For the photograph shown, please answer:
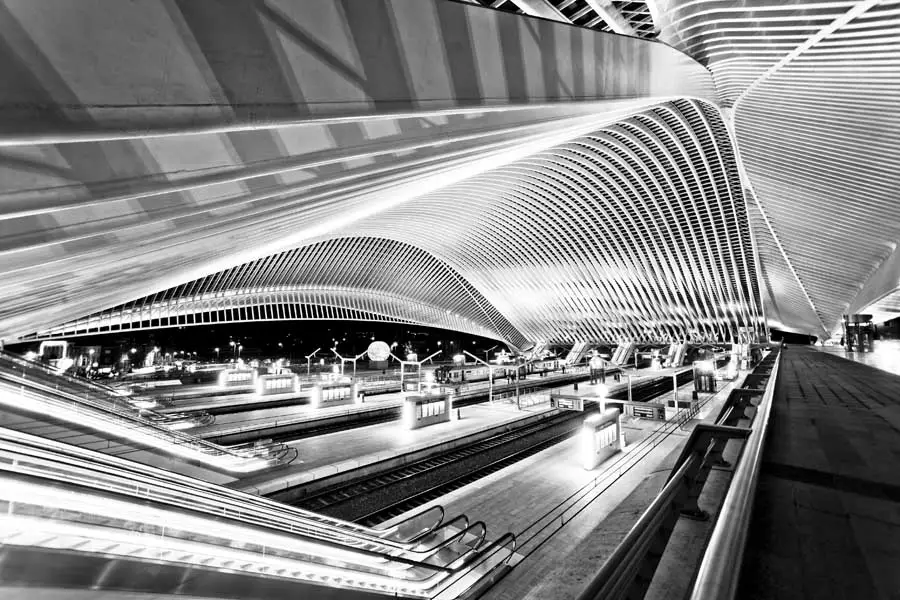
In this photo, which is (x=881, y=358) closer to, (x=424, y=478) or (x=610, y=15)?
(x=610, y=15)

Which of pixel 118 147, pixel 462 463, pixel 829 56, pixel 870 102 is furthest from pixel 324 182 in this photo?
pixel 870 102

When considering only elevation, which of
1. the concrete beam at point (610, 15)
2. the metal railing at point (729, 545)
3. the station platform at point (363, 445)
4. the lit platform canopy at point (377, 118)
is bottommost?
the station platform at point (363, 445)

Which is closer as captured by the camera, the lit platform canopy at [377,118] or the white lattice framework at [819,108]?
the lit platform canopy at [377,118]

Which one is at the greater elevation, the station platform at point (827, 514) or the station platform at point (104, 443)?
the station platform at point (827, 514)

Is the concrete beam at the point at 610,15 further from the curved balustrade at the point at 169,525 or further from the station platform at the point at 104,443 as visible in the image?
the station platform at the point at 104,443

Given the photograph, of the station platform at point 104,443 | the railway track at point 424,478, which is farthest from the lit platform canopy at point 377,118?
the railway track at point 424,478

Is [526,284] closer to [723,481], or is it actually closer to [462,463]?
[462,463]

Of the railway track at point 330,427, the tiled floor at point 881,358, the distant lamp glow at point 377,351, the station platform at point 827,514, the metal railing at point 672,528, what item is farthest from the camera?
the distant lamp glow at point 377,351

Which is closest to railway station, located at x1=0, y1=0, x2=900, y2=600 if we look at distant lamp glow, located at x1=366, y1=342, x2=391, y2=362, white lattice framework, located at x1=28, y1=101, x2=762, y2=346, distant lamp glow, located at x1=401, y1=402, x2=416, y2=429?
distant lamp glow, located at x1=401, y1=402, x2=416, y2=429

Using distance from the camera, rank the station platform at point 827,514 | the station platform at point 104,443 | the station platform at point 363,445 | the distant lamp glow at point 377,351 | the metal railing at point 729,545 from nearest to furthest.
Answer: the metal railing at point 729,545 → the station platform at point 827,514 → the station platform at point 104,443 → the station platform at point 363,445 → the distant lamp glow at point 377,351
